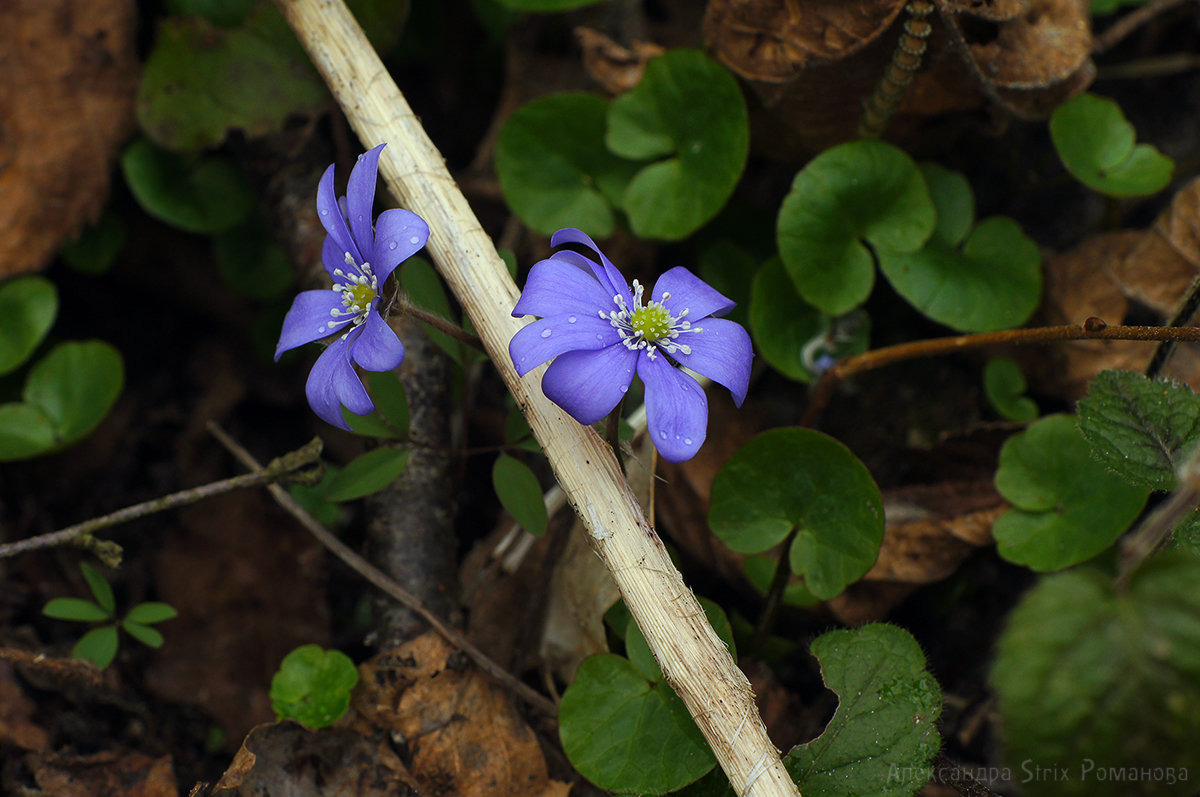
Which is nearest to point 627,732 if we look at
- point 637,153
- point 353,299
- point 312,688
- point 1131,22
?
point 312,688

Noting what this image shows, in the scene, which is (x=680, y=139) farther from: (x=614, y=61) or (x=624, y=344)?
(x=624, y=344)

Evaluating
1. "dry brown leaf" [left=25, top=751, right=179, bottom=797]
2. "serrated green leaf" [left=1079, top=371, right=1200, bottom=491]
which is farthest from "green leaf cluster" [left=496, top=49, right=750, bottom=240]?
"dry brown leaf" [left=25, top=751, right=179, bottom=797]

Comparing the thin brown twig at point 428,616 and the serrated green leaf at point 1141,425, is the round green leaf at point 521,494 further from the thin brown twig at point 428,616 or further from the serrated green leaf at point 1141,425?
the serrated green leaf at point 1141,425

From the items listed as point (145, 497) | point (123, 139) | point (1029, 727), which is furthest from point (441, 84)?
point (1029, 727)

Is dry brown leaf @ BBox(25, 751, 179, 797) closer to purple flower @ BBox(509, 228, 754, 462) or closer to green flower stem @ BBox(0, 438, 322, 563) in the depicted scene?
green flower stem @ BBox(0, 438, 322, 563)

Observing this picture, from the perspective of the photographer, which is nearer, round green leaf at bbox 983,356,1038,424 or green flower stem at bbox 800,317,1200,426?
green flower stem at bbox 800,317,1200,426

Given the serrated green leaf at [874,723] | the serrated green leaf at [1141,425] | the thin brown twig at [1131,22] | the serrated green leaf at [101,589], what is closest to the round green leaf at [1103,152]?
the thin brown twig at [1131,22]
